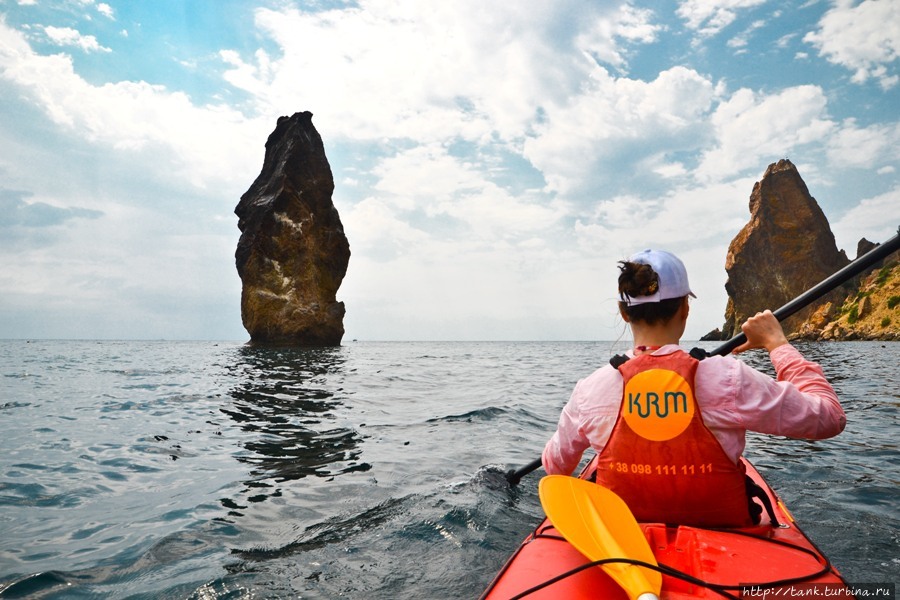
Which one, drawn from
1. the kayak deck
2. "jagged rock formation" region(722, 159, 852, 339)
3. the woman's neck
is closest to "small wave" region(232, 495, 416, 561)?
the kayak deck

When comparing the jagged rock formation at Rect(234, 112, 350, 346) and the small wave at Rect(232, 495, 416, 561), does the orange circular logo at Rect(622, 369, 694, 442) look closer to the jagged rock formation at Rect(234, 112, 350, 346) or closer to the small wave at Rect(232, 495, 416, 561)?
the small wave at Rect(232, 495, 416, 561)

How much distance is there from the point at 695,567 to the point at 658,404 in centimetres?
65

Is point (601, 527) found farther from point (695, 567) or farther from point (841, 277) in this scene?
point (841, 277)

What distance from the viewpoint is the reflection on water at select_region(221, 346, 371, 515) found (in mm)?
5949

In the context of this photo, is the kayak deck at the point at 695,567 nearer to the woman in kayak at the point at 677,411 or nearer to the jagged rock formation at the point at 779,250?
the woman in kayak at the point at 677,411

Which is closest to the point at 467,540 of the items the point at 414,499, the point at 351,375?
the point at 414,499

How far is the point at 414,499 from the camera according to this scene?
504cm

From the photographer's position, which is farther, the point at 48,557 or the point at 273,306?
the point at 273,306

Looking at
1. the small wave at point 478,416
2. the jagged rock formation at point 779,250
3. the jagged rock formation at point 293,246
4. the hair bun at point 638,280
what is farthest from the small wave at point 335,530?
the jagged rock formation at point 779,250

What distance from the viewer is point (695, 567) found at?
1.87 m

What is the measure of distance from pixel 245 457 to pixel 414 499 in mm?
2863

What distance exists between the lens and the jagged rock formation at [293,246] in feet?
132

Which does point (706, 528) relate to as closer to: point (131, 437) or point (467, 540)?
point (467, 540)

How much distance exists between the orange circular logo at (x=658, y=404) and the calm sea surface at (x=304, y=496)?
0.33 m
